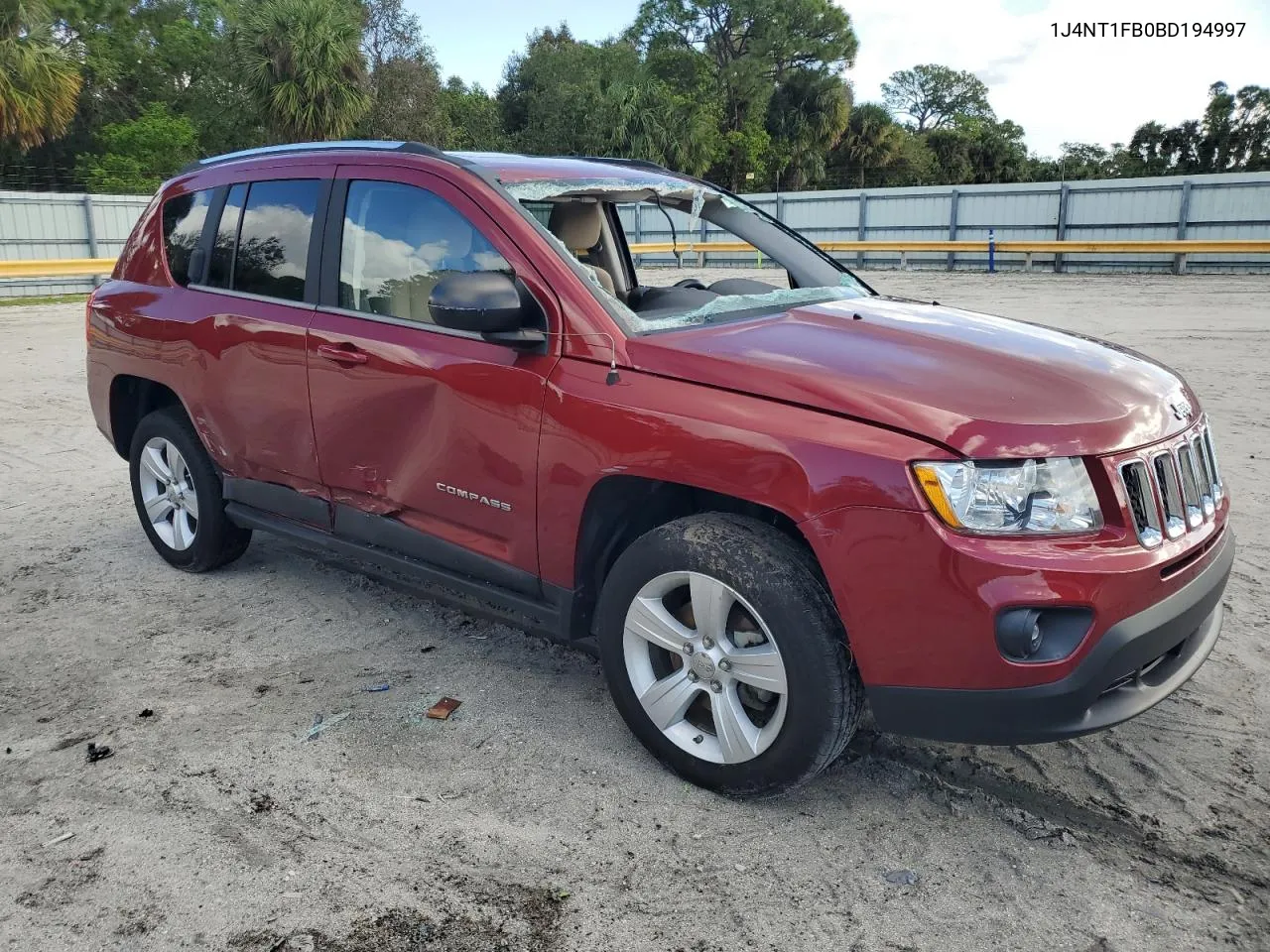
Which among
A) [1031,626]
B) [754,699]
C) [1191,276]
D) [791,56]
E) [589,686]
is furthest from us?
[791,56]

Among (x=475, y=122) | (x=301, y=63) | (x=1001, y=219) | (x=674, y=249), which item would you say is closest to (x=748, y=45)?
(x=475, y=122)

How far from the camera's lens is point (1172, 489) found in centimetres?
272

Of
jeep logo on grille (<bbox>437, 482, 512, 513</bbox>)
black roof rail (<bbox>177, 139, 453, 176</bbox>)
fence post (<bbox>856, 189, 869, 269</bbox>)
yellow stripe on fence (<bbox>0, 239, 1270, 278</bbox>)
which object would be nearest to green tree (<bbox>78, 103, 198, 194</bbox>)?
yellow stripe on fence (<bbox>0, 239, 1270, 278</bbox>)

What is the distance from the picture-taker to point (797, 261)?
13.7 feet

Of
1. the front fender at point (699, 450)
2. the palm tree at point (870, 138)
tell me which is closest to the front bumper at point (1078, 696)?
the front fender at point (699, 450)

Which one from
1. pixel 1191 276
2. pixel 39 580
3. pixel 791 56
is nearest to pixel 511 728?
pixel 39 580

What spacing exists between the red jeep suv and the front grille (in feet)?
0.03

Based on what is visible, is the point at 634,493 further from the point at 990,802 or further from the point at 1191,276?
the point at 1191,276

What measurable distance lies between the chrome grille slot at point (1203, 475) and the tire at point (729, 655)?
1126 mm

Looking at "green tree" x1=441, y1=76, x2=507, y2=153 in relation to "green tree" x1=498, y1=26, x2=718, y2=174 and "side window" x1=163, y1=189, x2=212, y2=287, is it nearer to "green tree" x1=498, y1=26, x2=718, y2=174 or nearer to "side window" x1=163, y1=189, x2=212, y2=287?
"green tree" x1=498, y1=26, x2=718, y2=174

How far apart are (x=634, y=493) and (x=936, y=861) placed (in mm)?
1285

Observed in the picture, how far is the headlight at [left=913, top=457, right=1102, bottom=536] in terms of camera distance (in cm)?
243

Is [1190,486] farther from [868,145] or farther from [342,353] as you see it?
[868,145]

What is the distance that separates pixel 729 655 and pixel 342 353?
5.88 feet
